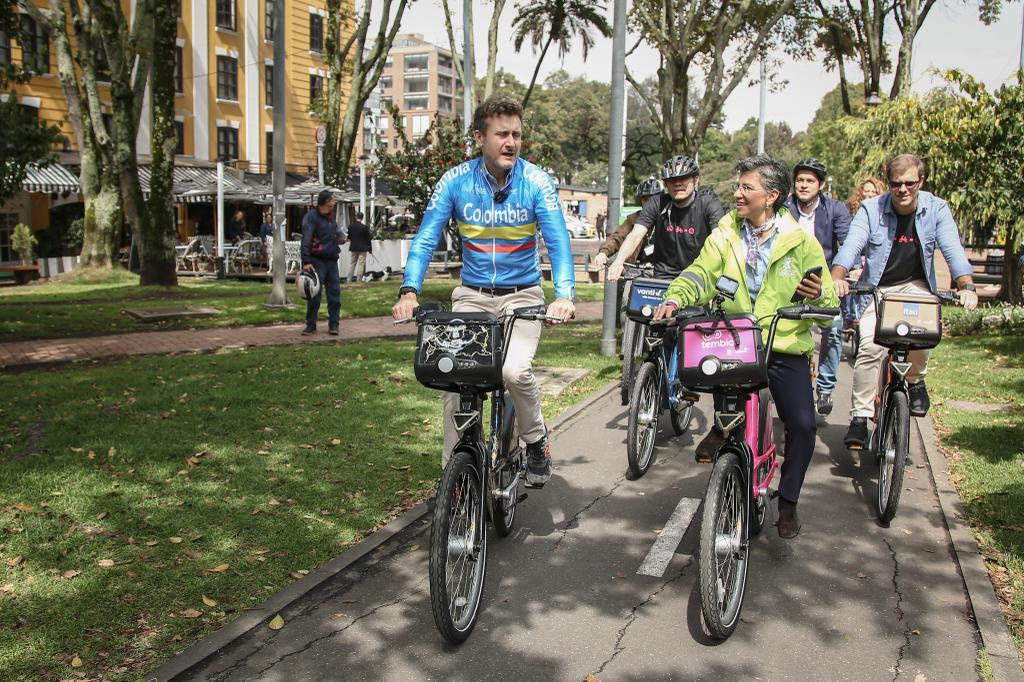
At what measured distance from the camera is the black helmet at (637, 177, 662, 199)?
8547mm

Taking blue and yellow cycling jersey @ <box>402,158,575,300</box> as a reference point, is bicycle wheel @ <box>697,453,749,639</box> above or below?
below

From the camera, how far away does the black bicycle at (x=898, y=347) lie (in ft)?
18.1

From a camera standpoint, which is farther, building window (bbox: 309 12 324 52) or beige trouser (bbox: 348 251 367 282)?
building window (bbox: 309 12 324 52)

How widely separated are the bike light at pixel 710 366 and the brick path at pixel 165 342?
8694 millimetres

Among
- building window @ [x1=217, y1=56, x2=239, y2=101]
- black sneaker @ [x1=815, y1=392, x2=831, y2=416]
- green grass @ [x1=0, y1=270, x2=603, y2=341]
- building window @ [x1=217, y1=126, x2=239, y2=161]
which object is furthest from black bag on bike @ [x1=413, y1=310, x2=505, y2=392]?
building window @ [x1=217, y1=56, x2=239, y2=101]

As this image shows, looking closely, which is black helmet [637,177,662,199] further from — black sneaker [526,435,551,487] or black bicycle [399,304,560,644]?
black bicycle [399,304,560,644]

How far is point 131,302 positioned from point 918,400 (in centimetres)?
1440

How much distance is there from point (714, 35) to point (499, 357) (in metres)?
18.7

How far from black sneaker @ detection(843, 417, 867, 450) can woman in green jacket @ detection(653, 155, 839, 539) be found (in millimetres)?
1988

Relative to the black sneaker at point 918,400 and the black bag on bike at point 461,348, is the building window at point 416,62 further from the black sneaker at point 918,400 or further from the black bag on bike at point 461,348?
the black bag on bike at point 461,348

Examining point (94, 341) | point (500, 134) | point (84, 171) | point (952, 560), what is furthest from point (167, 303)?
point (952, 560)

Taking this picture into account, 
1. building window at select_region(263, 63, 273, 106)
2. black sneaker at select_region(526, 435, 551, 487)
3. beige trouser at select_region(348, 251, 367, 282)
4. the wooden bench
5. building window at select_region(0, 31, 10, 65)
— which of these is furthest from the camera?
building window at select_region(263, 63, 273, 106)

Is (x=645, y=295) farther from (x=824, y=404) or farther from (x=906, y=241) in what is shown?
(x=824, y=404)

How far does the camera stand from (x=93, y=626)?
4102 millimetres
